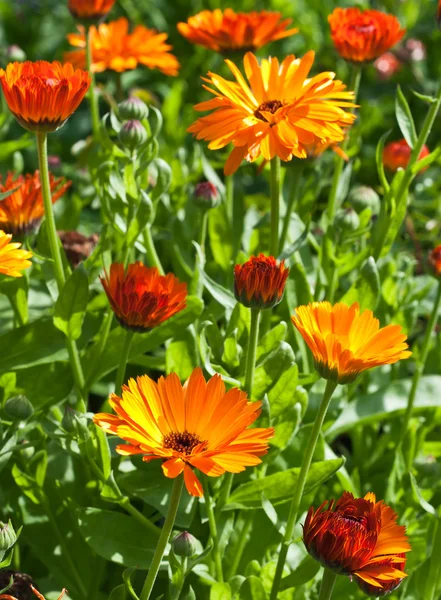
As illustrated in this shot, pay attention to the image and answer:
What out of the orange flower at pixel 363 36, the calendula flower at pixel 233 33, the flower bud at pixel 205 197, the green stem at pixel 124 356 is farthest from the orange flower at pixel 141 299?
the calendula flower at pixel 233 33

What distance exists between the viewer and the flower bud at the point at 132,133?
4.38 feet

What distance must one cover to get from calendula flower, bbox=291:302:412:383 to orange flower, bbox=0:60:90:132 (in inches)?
14.0

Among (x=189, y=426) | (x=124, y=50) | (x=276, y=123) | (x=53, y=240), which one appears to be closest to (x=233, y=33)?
(x=124, y=50)

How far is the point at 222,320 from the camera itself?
171 centimetres

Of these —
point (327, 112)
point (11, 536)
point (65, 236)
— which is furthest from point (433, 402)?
point (11, 536)

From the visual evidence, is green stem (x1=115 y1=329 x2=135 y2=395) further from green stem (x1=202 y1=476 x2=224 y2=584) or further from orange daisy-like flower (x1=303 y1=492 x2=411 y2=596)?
orange daisy-like flower (x1=303 y1=492 x2=411 y2=596)

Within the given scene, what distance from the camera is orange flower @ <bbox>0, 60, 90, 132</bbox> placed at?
3.56 feet

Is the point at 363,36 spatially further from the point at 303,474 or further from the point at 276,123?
the point at 303,474

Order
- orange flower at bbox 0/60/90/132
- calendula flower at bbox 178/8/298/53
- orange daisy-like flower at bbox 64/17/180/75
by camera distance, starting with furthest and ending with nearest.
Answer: orange daisy-like flower at bbox 64/17/180/75 < calendula flower at bbox 178/8/298/53 < orange flower at bbox 0/60/90/132

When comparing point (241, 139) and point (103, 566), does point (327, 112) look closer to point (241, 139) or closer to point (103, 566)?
point (241, 139)


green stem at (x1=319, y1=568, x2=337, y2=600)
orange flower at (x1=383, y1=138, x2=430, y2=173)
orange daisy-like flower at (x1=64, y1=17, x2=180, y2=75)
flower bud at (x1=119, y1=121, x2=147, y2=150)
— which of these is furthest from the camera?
orange daisy-like flower at (x1=64, y1=17, x2=180, y2=75)

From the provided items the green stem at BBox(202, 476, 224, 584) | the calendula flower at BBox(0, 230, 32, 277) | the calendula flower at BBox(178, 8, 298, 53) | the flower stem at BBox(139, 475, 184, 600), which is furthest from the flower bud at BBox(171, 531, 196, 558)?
the calendula flower at BBox(178, 8, 298, 53)

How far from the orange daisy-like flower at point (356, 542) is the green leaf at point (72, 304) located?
1.47ft

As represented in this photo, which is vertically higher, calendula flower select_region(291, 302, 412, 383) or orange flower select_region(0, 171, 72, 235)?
calendula flower select_region(291, 302, 412, 383)
